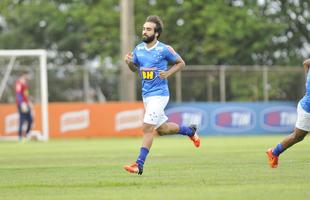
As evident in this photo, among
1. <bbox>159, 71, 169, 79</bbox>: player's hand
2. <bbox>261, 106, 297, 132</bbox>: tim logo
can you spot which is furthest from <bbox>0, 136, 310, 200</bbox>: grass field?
<bbox>261, 106, 297, 132</bbox>: tim logo

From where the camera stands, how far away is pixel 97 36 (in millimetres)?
49156

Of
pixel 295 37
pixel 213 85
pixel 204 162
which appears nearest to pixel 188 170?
pixel 204 162

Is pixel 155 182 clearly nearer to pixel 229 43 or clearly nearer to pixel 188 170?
pixel 188 170

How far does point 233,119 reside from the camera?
110 ft

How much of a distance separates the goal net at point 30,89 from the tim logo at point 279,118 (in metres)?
8.08

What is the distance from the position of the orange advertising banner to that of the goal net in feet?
0.11

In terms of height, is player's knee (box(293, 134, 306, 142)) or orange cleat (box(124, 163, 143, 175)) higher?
player's knee (box(293, 134, 306, 142))

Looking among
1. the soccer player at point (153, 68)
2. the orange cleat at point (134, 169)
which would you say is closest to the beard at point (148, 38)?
the soccer player at point (153, 68)

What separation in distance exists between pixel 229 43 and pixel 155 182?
3684 centimetres

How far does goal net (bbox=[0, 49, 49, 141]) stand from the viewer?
30.0 meters

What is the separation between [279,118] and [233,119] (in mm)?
1951

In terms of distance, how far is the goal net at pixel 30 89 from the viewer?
98.6ft

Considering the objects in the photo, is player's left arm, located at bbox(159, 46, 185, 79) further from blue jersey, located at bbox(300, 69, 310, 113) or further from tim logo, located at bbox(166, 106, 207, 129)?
tim logo, located at bbox(166, 106, 207, 129)

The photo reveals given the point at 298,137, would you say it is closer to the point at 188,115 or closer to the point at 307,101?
the point at 307,101
